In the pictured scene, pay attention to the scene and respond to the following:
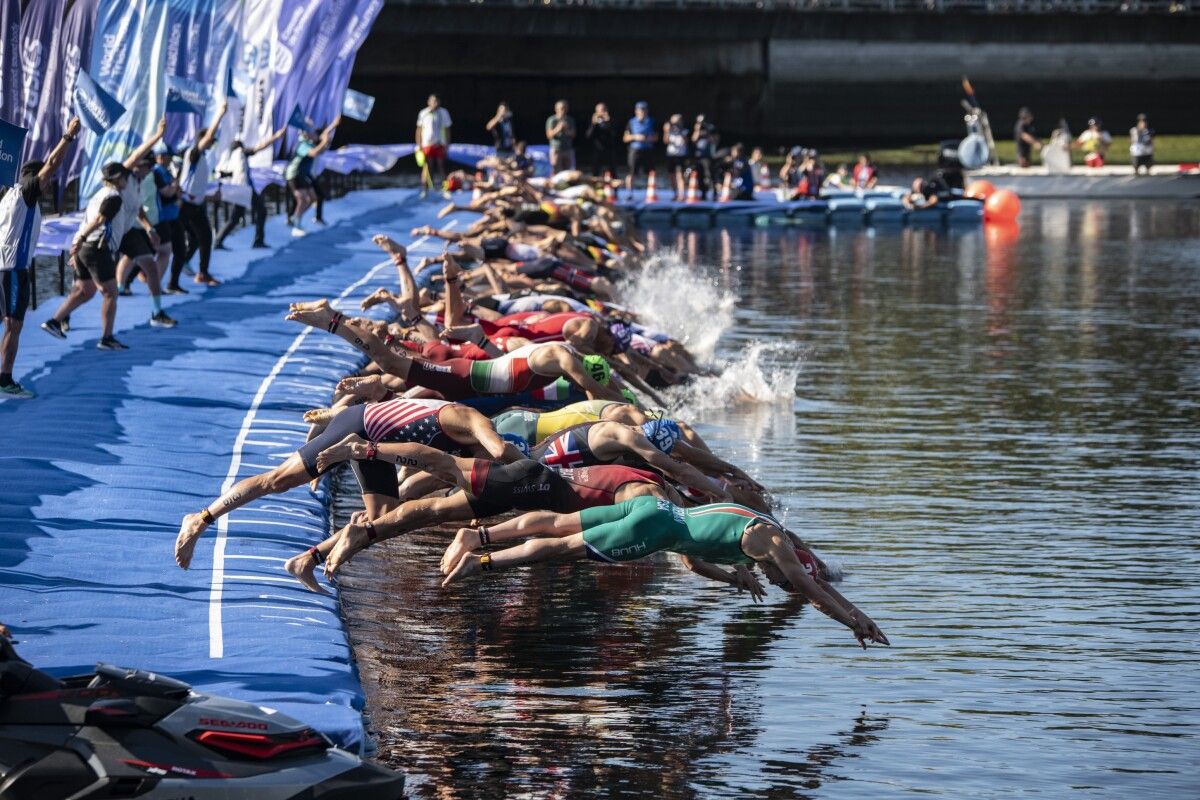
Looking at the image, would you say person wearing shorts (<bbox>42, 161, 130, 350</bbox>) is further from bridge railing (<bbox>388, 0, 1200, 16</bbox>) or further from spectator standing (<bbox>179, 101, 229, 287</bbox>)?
bridge railing (<bbox>388, 0, 1200, 16</bbox>)

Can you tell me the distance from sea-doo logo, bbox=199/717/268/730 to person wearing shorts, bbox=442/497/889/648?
2.99 meters

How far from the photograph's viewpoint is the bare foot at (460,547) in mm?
9859

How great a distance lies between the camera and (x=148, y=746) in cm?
642

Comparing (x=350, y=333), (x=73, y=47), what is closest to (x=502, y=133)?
(x=73, y=47)

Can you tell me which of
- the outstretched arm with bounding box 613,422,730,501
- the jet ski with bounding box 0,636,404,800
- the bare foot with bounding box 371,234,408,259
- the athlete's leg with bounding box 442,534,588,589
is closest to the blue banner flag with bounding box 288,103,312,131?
the bare foot with bounding box 371,234,408,259

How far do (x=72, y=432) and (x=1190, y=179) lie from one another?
40673 millimetres

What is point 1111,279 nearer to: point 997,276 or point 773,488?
point 997,276

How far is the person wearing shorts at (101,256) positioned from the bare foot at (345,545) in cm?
705

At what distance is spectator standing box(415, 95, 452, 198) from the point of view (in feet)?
127

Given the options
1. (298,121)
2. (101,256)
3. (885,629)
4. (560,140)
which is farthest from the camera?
(560,140)

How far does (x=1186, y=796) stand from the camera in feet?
25.9

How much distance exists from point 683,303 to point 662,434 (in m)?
15.1

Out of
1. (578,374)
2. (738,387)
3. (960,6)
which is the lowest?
(738,387)

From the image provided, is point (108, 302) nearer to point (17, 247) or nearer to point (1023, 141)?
point (17, 247)
